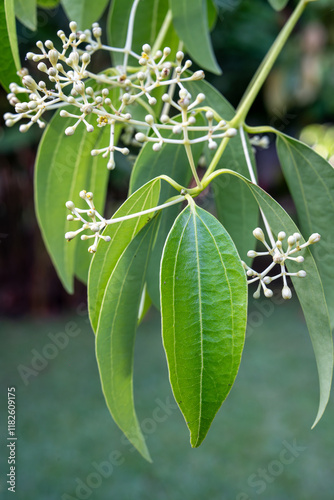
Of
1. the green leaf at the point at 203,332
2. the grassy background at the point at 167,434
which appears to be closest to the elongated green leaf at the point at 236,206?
the green leaf at the point at 203,332

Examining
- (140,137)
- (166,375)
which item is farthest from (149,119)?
(166,375)

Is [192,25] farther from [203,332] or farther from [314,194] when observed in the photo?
[203,332]

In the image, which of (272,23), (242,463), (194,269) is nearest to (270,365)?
(242,463)

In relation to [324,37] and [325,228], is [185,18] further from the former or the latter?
[324,37]

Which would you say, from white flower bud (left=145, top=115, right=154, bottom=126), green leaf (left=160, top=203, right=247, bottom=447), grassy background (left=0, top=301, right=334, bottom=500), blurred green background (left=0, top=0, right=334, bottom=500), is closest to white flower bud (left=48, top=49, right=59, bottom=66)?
white flower bud (left=145, top=115, right=154, bottom=126)

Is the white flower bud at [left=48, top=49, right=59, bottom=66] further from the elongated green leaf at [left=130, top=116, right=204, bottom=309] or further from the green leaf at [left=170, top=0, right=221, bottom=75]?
the green leaf at [left=170, top=0, right=221, bottom=75]
